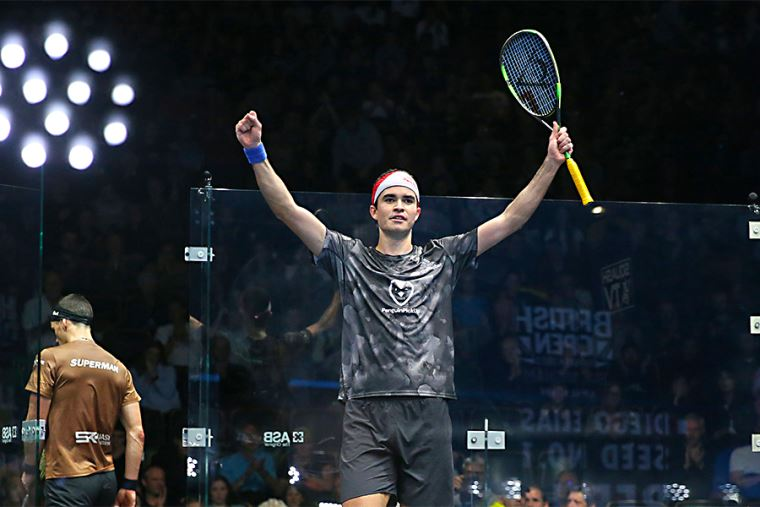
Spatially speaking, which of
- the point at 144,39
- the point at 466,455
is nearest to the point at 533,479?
the point at 466,455

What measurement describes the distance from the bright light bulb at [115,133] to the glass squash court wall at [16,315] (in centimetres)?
370

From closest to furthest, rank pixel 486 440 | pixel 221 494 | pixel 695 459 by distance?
1. pixel 221 494
2. pixel 486 440
3. pixel 695 459

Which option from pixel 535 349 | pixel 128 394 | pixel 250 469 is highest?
pixel 535 349

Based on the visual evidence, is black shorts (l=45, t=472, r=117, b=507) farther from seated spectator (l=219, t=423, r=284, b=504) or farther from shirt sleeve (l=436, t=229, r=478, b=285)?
shirt sleeve (l=436, t=229, r=478, b=285)

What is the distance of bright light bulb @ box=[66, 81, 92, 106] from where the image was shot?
895 cm

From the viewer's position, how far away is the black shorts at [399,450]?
4.46 m

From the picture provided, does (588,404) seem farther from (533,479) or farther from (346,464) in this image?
(346,464)

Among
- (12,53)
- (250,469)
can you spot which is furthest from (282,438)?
(12,53)

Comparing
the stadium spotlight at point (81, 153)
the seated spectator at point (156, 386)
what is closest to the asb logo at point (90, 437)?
the seated spectator at point (156, 386)

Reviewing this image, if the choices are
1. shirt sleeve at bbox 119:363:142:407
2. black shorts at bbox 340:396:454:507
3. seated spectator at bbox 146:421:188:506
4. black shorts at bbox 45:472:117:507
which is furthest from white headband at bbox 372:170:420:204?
seated spectator at bbox 146:421:188:506

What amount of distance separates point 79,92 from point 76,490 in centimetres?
349

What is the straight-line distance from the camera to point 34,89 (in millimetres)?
8711

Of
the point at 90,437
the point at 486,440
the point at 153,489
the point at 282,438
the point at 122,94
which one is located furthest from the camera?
the point at 122,94

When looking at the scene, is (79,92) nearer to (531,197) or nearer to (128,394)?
(128,394)
